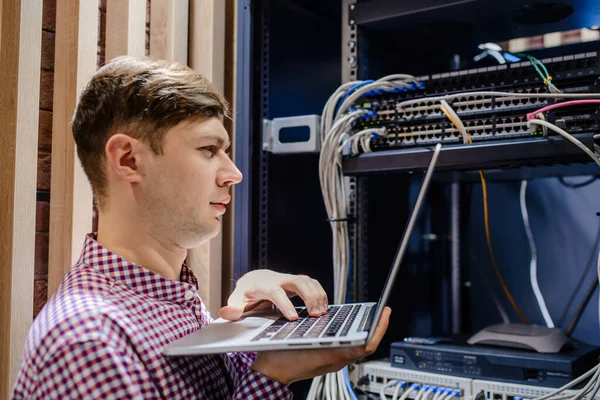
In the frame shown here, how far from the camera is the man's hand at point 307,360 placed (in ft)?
2.45

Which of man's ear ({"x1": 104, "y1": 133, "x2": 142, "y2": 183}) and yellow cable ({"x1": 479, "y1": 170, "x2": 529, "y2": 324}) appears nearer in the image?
man's ear ({"x1": 104, "y1": 133, "x2": 142, "y2": 183})

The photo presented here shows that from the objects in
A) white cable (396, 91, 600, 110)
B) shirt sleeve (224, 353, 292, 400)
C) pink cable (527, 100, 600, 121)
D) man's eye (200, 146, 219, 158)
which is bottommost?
shirt sleeve (224, 353, 292, 400)

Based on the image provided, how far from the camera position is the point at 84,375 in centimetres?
69

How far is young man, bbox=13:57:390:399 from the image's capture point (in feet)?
2.55

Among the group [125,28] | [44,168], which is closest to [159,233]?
[44,168]

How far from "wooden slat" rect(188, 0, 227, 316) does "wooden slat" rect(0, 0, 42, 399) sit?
0.39 meters

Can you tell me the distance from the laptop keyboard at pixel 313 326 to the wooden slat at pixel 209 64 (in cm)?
45

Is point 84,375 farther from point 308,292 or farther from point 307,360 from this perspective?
point 308,292

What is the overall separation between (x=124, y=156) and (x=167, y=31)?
613 millimetres

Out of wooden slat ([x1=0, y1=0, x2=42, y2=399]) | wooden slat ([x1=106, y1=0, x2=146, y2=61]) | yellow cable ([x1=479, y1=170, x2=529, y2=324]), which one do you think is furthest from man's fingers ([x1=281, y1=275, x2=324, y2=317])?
yellow cable ([x1=479, y1=170, x2=529, y2=324])

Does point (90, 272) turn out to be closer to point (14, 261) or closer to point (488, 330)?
point (14, 261)

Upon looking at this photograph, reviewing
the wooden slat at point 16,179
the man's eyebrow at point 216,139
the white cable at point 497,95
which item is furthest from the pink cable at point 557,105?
the wooden slat at point 16,179

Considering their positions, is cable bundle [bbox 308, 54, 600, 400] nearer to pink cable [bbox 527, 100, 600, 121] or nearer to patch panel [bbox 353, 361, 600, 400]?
patch panel [bbox 353, 361, 600, 400]

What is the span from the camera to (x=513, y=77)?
122 centimetres
